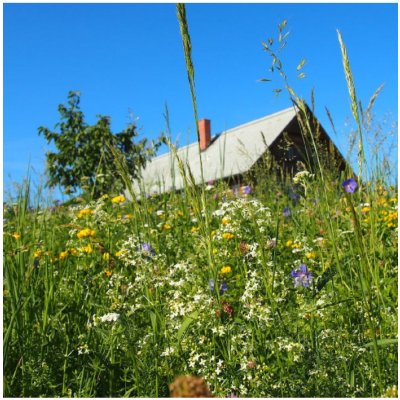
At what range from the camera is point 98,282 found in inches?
97.7

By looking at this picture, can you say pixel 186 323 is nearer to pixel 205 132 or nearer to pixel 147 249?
pixel 147 249

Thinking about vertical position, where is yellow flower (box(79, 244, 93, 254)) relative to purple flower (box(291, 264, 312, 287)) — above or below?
above

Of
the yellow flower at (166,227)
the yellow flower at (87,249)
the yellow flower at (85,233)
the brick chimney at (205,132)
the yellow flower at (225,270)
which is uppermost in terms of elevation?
the brick chimney at (205,132)

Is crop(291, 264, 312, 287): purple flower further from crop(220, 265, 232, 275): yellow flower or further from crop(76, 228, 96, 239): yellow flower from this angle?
crop(76, 228, 96, 239): yellow flower

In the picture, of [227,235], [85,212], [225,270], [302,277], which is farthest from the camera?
[85,212]

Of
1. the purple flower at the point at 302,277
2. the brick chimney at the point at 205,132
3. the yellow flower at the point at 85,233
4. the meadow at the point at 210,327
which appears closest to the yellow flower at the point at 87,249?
the yellow flower at the point at 85,233

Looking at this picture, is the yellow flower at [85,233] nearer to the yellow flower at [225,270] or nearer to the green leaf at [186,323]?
the yellow flower at [225,270]

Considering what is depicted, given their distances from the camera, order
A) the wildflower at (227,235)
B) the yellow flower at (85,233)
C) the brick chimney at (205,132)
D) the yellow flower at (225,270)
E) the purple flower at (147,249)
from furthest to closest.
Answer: the brick chimney at (205,132), the yellow flower at (85,233), the wildflower at (227,235), the yellow flower at (225,270), the purple flower at (147,249)

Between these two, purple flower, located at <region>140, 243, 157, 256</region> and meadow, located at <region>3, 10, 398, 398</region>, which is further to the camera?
purple flower, located at <region>140, 243, 157, 256</region>

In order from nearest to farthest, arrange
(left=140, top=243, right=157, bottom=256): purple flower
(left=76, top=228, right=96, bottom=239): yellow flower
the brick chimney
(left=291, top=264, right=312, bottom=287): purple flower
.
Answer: (left=291, top=264, right=312, bottom=287): purple flower < (left=140, top=243, right=157, bottom=256): purple flower < (left=76, top=228, right=96, bottom=239): yellow flower < the brick chimney

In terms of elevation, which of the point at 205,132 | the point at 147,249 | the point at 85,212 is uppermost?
the point at 205,132

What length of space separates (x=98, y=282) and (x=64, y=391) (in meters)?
0.79

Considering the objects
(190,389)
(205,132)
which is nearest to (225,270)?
(190,389)

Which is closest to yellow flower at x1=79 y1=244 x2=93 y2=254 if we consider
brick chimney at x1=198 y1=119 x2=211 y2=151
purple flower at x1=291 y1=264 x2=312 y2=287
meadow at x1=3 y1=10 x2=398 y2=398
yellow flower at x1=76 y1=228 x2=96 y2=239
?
yellow flower at x1=76 y1=228 x2=96 y2=239
